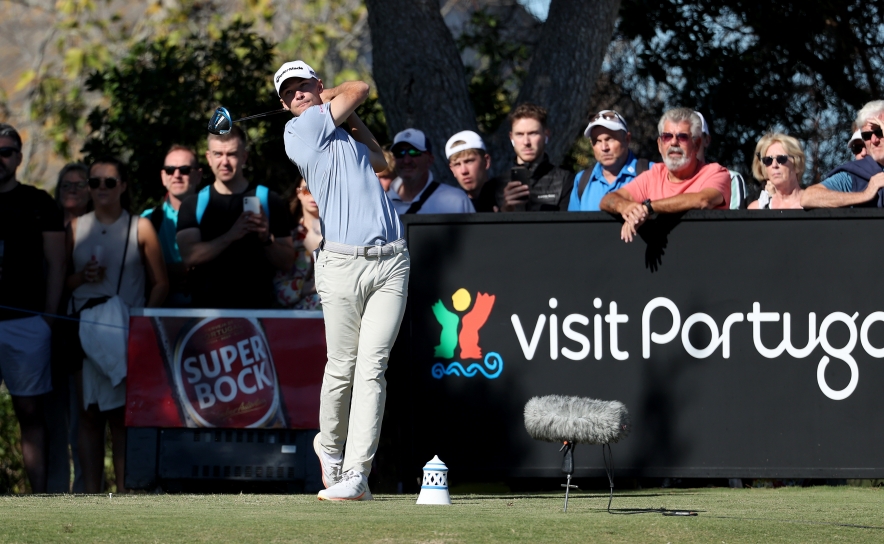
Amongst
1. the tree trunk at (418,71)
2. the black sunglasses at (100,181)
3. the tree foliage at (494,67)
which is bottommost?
the black sunglasses at (100,181)

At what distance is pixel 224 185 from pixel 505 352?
2424 mm

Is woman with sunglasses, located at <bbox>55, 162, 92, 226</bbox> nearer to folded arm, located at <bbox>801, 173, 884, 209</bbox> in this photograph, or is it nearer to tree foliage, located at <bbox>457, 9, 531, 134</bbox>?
folded arm, located at <bbox>801, 173, 884, 209</bbox>

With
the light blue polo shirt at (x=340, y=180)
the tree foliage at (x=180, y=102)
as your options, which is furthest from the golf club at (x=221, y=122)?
the tree foliage at (x=180, y=102)

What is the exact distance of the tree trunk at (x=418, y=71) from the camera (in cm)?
1036

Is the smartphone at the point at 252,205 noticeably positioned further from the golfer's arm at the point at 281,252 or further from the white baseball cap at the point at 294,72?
the white baseball cap at the point at 294,72

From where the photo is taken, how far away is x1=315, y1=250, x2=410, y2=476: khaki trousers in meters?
6.20

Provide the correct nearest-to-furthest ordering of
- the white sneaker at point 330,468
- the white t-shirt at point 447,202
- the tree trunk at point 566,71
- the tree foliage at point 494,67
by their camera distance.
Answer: the white sneaker at point 330,468
the white t-shirt at point 447,202
the tree trunk at point 566,71
the tree foliage at point 494,67

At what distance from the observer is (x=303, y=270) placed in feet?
28.1

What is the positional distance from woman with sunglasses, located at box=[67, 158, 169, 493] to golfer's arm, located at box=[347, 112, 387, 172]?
235 centimetres

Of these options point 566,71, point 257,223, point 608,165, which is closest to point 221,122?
point 257,223

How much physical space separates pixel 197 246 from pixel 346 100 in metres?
2.47

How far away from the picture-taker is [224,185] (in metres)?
8.52

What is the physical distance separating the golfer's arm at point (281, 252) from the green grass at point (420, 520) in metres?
2.26

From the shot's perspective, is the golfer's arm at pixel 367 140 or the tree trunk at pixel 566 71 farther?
the tree trunk at pixel 566 71
